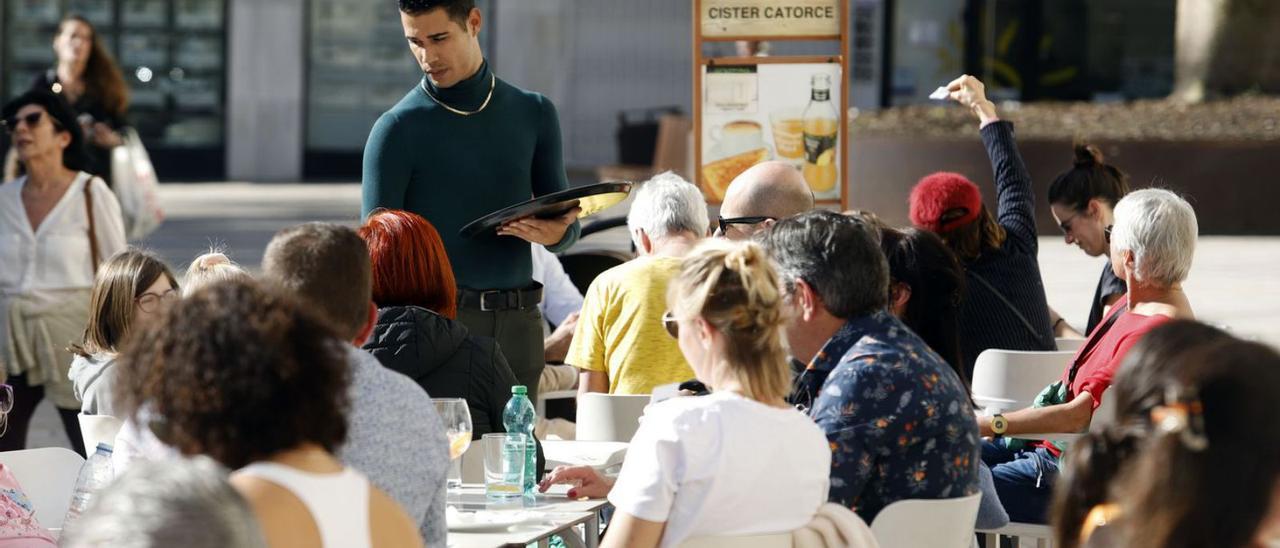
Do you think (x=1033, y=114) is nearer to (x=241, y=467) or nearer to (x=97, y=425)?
(x=97, y=425)

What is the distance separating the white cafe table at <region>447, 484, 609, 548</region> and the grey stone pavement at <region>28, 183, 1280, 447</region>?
361 centimetres

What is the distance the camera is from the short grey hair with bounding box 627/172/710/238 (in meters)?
5.19

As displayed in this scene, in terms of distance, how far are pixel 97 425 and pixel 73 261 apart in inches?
103

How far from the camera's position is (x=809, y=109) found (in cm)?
727

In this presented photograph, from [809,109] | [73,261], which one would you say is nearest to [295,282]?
[73,261]

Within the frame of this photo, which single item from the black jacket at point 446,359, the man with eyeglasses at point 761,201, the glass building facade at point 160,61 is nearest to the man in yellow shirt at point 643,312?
the man with eyeglasses at point 761,201

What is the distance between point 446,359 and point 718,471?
117 cm

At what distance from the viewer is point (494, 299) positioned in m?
5.29

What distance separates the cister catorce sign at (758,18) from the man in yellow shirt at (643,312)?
7.08 ft

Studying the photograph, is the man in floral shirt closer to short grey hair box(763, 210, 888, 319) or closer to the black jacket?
short grey hair box(763, 210, 888, 319)

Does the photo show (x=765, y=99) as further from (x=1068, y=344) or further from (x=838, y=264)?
(x=838, y=264)

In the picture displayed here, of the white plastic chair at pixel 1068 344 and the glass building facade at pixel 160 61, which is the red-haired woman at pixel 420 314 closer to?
the white plastic chair at pixel 1068 344

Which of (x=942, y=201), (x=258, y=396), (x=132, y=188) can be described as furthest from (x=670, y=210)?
(x=132, y=188)

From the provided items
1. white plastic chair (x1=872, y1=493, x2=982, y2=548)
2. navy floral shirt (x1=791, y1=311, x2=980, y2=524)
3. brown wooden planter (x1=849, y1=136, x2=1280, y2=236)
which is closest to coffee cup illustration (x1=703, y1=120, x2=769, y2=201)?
navy floral shirt (x1=791, y1=311, x2=980, y2=524)
